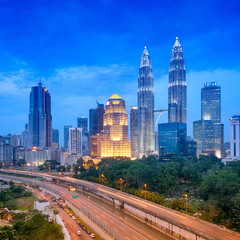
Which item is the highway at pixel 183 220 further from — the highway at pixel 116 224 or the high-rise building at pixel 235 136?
the high-rise building at pixel 235 136

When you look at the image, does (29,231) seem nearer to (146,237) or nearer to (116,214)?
(146,237)

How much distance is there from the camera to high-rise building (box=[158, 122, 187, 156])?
19038 cm

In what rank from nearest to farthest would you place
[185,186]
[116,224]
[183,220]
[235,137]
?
[183,220], [116,224], [185,186], [235,137]

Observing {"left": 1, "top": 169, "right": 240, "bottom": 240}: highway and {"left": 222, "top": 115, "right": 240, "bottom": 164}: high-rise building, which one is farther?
{"left": 222, "top": 115, "right": 240, "bottom": 164}: high-rise building

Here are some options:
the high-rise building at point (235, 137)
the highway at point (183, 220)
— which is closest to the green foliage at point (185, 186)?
the highway at point (183, 220)

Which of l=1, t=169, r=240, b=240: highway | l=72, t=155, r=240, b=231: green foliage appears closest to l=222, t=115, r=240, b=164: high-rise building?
l=72, t=155, r=240, b=231: green foliage

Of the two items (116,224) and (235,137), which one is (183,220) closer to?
(116,224)

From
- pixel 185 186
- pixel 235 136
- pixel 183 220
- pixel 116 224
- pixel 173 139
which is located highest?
pixel 235 136

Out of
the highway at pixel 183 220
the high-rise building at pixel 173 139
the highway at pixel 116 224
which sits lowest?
the highway at pixel 116 224

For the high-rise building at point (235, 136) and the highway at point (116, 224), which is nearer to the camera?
the highway at point (116, 224)

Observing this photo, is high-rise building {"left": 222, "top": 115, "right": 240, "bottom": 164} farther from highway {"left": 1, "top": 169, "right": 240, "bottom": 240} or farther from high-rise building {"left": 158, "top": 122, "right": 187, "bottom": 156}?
highway {"left": 1, "top": 169, "right": 240, "bottom": 240}

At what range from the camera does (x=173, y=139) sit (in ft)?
627

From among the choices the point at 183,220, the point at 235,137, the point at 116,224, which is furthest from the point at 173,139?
the point at 116,224

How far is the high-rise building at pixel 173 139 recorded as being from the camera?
7495 inches
